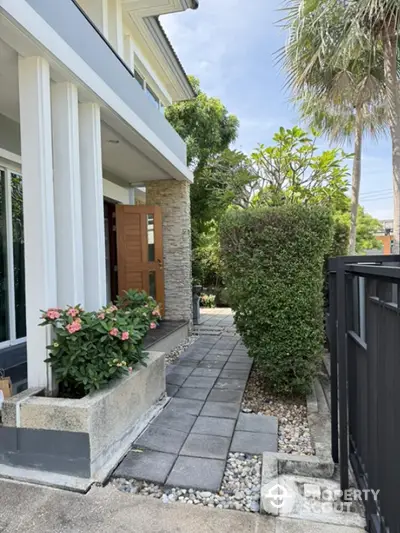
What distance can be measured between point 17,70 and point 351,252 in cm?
752

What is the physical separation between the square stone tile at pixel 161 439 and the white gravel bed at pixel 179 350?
87.5 inches

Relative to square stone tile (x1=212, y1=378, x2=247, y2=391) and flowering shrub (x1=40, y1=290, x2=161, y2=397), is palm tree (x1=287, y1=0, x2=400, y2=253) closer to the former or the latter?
square stone tile (x1=212, y1=378, x2=247, y2=391)

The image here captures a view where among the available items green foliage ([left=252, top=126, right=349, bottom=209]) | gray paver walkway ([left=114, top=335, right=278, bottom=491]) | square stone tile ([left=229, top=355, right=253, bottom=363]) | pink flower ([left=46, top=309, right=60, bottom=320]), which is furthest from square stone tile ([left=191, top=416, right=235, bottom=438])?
green foliage ([left=252, top=126, right=349, bottom=209])

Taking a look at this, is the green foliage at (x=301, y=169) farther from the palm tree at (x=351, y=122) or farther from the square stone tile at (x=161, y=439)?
the square stone tile at (x=161, y=439)

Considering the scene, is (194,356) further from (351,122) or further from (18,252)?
(351,122)

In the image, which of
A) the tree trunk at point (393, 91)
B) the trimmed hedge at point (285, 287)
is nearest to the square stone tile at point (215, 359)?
the trimmed hedge at point (285, 287)

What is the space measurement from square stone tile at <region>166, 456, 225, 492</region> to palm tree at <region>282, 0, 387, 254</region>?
6919 mm

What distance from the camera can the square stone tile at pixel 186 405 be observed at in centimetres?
350

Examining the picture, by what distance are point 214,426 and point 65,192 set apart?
264 centimetres

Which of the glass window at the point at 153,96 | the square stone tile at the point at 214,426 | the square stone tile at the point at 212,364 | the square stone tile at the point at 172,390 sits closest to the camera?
the square stone tile at the point at 214,426

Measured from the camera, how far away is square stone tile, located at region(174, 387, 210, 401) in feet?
12.7

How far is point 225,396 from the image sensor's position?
390 cm

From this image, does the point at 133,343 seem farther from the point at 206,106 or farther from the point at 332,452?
the point at 206,106

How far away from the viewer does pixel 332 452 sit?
8.13 ft
